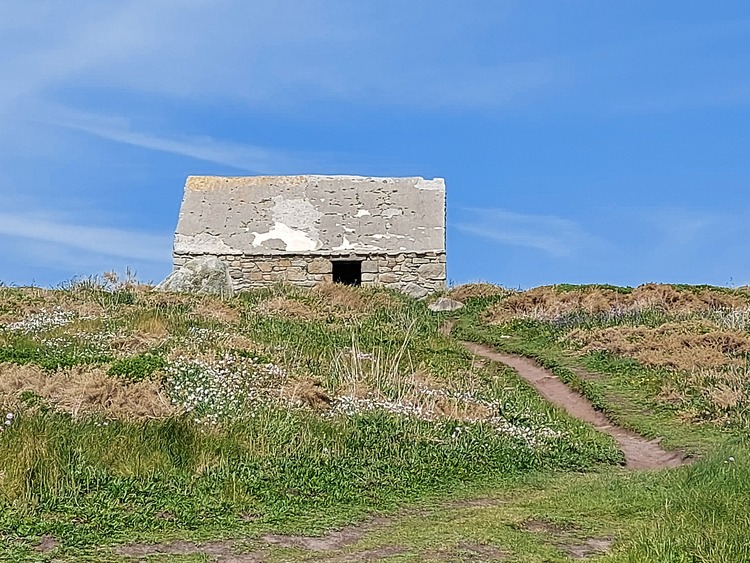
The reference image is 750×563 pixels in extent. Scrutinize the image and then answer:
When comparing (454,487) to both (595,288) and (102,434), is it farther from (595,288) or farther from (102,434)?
(595,288)

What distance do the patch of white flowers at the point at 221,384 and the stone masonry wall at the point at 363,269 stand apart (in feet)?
56.7

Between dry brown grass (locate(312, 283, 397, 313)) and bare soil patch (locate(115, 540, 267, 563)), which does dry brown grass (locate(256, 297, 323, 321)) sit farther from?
bare soil patch (locate(115, 540, 267, 563))

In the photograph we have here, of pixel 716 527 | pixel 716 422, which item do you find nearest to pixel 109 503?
pixel 716 527

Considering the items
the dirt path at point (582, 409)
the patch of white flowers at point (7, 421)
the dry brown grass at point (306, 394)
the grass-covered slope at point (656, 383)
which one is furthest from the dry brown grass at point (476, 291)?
the patch of white flowers at point (7, 421)

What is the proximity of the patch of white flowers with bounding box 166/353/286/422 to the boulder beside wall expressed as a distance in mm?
12565

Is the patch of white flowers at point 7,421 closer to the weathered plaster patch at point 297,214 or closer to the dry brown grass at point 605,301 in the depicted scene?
the dry brown grass at point 605,301

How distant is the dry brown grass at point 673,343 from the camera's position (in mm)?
17375

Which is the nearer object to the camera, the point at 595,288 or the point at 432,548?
the point at 432,548

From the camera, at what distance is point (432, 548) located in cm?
793

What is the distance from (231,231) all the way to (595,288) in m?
14.2

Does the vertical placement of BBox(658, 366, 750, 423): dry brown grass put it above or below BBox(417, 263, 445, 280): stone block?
below

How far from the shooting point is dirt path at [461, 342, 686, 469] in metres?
12.8

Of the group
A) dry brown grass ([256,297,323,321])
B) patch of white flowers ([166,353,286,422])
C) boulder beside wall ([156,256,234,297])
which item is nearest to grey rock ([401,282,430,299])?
boulder beside wall ([156,256,234,297])

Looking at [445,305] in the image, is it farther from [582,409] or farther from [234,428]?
[234,428]
